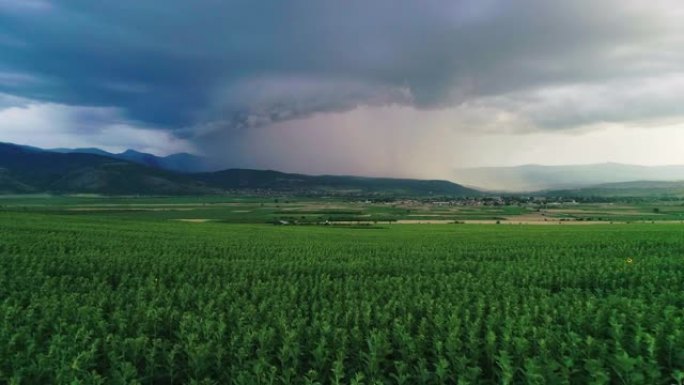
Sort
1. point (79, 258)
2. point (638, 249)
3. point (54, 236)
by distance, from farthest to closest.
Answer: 1. point (54, 236)
2. point (638, 249)
3. point (79, 258)

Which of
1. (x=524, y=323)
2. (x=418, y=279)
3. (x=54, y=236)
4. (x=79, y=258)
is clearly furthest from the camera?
(x=54, y=236)

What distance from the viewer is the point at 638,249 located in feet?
121

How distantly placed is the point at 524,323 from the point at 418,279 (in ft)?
34.4

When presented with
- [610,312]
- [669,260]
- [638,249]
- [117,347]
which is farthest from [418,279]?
[638,249]

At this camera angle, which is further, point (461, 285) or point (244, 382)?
point (461, 285)

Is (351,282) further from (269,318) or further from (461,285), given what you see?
(269,318)

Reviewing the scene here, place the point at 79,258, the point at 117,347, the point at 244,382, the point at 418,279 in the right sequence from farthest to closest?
the point at 79,258 → the point at 418,279 → the point at 117,347 → the point at 244,382

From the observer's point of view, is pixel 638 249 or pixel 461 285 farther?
pixel 638 249

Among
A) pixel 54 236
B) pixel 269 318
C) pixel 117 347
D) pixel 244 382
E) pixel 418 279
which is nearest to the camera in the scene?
pixel 244 382

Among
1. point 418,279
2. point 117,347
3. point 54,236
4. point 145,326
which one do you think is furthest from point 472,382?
point 54,236

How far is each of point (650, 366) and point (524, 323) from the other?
3763 mm

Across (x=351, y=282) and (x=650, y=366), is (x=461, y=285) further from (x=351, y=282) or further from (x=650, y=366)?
(x=650, y=366)

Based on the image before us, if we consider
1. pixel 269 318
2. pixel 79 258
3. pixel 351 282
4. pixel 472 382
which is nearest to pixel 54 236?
pixel 79 258

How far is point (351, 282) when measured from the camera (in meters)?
21.9
